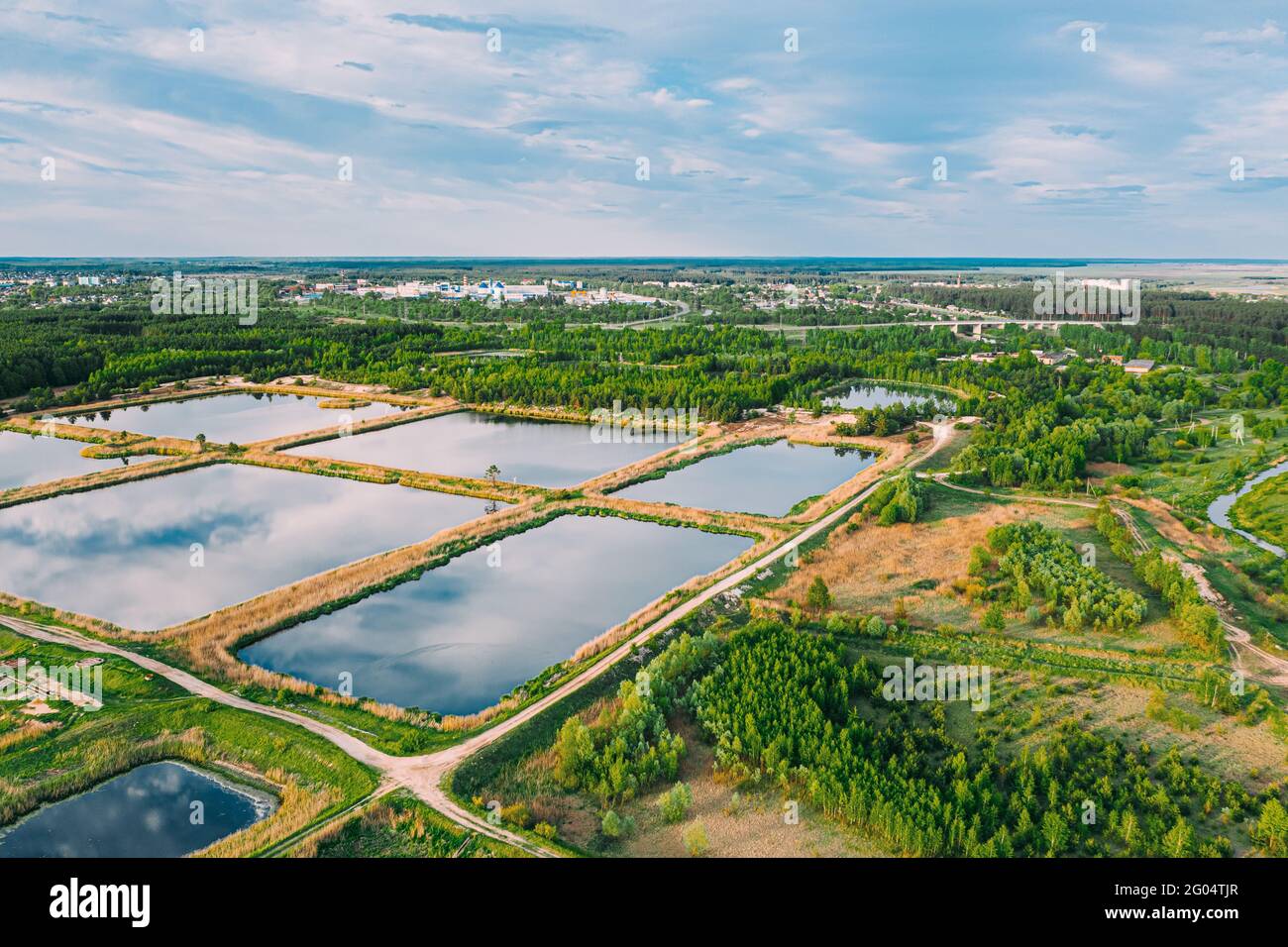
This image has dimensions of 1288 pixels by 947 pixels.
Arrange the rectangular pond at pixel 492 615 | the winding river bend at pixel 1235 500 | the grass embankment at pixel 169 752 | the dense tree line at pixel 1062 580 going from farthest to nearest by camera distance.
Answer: the winding river bend at pixel 1235 500, the dense tree line at pixel 1062 580, the rectangular pond at pixel 492 615, the grass embankment at pixel 169 752

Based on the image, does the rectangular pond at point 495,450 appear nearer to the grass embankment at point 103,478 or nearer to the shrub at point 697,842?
the grass embankment at point 103,478

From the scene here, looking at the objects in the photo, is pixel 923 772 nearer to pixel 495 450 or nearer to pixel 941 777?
pixel 941 777

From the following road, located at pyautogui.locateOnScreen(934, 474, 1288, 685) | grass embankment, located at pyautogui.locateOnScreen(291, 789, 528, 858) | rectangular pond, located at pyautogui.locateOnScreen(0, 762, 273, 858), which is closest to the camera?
grass embankment, located at pyautogui.locateOnScreen(291, 789, 528, 858)

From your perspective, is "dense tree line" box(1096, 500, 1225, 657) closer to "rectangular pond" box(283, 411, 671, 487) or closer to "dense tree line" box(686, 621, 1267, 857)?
"dense tree line" box(686, 621, 1267, 857)

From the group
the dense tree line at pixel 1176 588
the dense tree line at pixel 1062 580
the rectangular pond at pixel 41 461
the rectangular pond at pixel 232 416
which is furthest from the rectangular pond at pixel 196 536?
the dense tree line at pixel 1176 588

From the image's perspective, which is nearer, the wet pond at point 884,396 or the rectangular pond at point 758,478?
the rectangular pond at point 758,478

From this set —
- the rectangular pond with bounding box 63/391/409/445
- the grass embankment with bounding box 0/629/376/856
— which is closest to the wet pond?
the rectangular pond with bounding box 63/391/409/445
